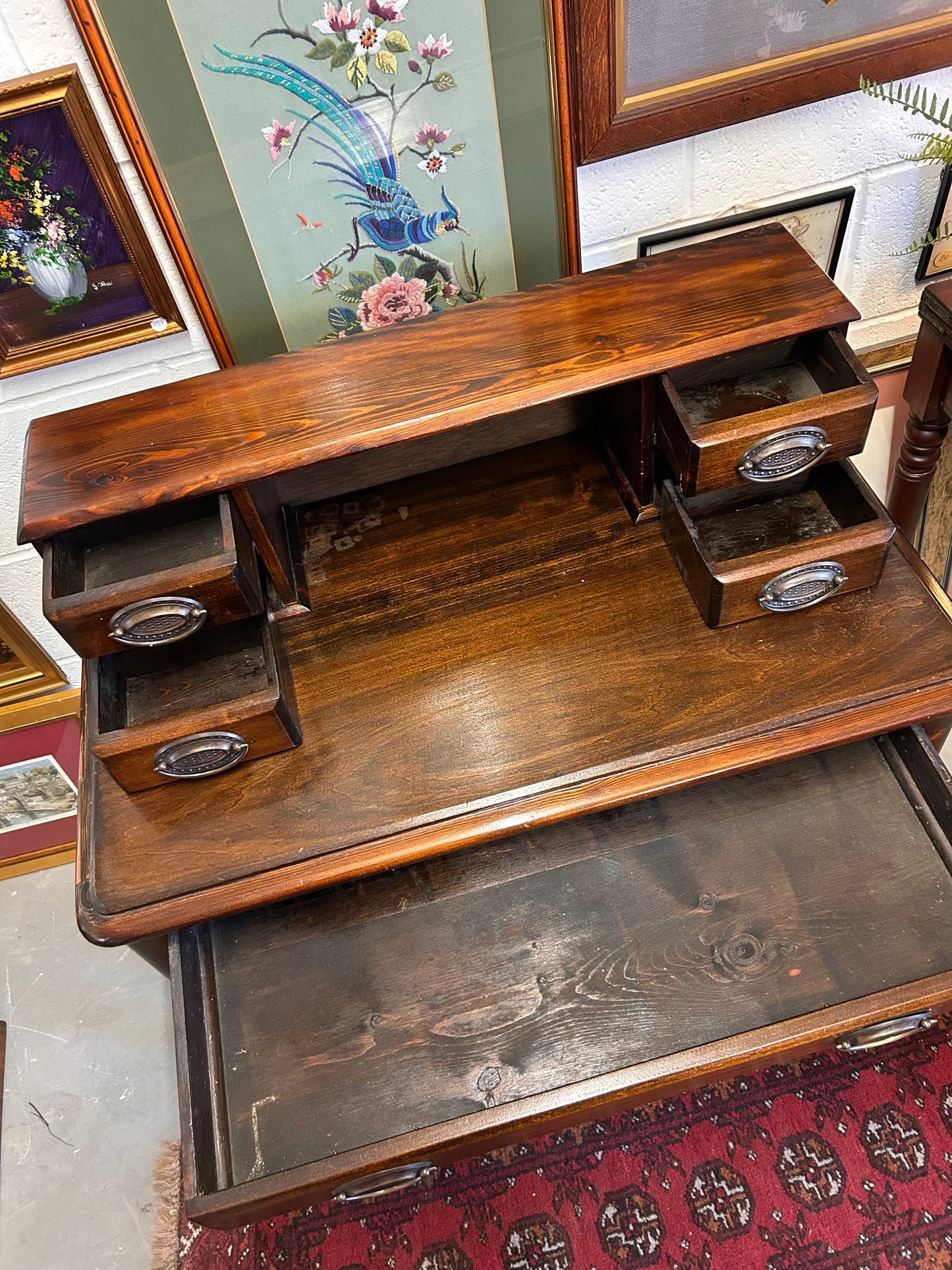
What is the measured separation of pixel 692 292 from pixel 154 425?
66 centimetres

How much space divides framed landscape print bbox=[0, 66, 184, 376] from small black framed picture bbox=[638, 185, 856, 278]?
2.29ft

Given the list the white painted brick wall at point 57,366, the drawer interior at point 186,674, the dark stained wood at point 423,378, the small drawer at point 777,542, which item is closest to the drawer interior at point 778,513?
the small drawer at point 777,542

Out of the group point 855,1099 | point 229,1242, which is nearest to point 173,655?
point 229,1242

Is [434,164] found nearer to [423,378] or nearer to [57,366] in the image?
[423,378]

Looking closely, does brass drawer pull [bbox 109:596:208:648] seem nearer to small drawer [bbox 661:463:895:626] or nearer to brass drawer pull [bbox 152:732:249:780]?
brass drawer pull [bbox 152:732:249:780]

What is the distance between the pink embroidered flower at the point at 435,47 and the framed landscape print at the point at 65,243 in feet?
1.26

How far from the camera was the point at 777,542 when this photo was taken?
1.18 meters

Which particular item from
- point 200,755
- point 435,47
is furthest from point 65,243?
point 200,755

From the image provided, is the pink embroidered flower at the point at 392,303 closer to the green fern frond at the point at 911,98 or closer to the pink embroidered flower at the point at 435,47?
the pink embroidered flower at the point at 435,47

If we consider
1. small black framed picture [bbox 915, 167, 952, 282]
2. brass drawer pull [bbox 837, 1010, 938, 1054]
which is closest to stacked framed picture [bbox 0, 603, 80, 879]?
brass drawer pull [bbox 837, 1010, 938, 1054]

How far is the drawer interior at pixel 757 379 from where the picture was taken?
1.16 metres

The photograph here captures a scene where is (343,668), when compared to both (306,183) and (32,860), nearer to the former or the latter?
(306,183)

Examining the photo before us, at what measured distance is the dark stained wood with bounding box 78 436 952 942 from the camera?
1044 millimetres

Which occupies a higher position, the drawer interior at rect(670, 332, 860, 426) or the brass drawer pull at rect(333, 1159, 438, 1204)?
the drawer interior at rect(670, 332, 860, 426)
